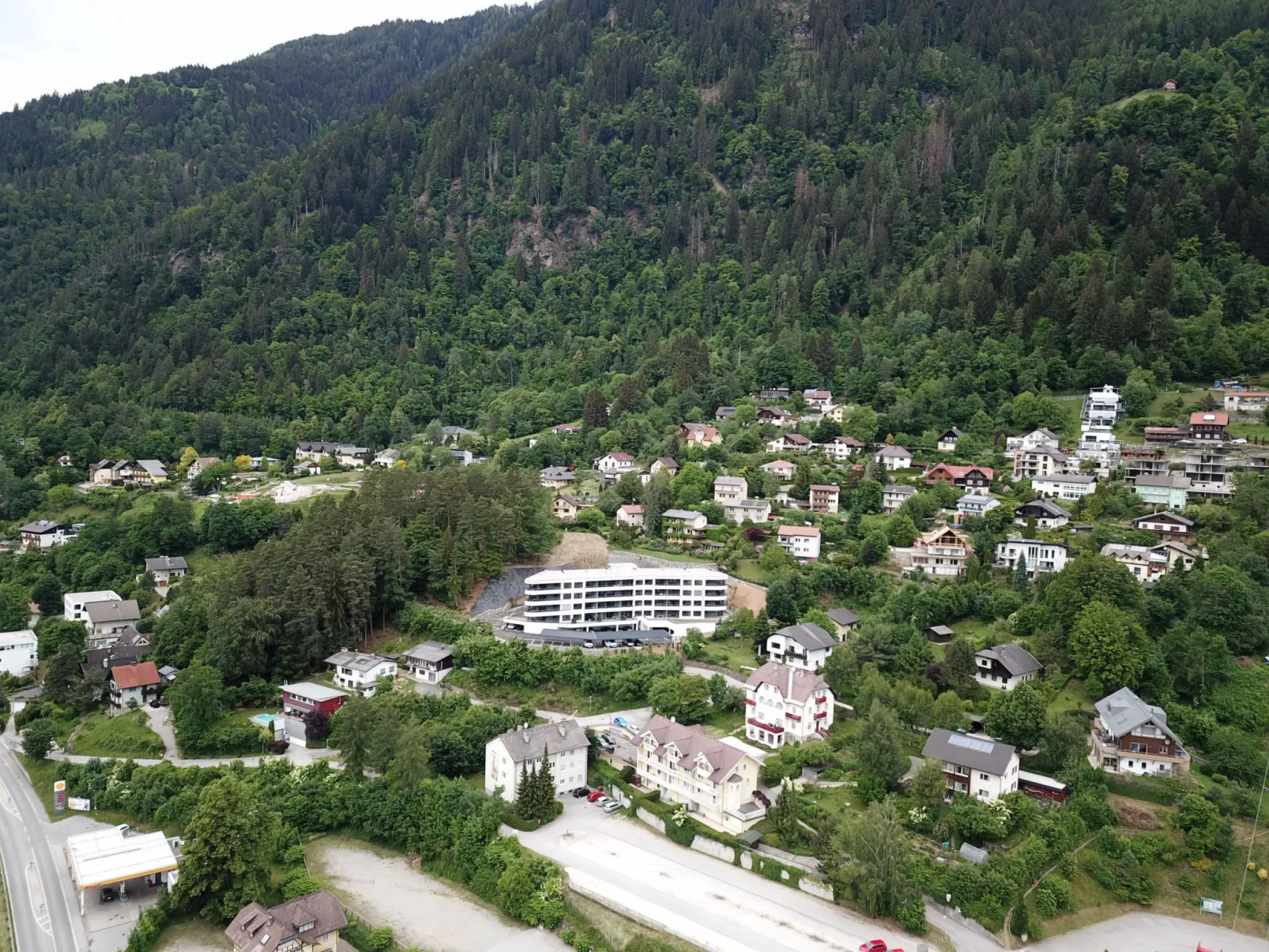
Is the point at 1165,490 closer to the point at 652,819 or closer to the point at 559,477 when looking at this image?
the point at 652,819

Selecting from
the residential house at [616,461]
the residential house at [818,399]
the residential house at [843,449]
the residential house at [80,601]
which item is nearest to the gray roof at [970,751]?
the residential house at [843,449]

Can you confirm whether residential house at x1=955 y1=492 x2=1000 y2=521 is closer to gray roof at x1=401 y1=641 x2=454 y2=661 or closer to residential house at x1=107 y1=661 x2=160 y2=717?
gray roof at x1=401 y1=641 x2=454 y2=661

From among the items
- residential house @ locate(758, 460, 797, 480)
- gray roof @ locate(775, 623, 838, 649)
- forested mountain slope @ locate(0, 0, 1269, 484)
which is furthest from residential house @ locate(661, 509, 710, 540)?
forested mountain slope @ locate(0, 0, 1269, 484)

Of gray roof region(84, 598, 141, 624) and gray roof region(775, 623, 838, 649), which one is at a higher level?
gray roof region(775, 623, 838, 649)

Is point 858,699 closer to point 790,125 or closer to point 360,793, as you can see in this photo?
point 360,793

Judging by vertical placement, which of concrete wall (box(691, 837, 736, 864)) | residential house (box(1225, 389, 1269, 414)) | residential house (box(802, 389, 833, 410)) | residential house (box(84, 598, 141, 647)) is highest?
residential house (box(1225, 389, 1269, 414))

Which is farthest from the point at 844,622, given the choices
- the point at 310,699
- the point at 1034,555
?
the point at 310,699
